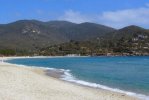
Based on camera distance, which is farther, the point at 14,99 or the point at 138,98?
the point at 138,98

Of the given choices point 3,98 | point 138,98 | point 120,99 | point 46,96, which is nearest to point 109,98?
point 120,99

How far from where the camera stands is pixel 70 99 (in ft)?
65.4

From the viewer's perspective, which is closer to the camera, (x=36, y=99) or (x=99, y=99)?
(x=36, y=99)

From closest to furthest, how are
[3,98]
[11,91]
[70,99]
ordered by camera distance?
[3,98], [70,99], [11,91]

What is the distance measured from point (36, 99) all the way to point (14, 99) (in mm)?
1253

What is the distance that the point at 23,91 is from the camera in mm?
21844

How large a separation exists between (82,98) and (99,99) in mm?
1010

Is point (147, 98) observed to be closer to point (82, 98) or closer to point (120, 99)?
point (120, 99)

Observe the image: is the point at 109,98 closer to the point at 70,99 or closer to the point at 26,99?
the point at 70,99

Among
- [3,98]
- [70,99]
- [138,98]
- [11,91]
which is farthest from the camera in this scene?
[138,98]

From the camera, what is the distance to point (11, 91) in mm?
21234

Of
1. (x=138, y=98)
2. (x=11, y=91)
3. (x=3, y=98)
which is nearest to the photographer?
(x=3, y=98)

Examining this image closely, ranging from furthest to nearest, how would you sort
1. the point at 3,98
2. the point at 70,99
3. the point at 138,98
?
1. the point at 138,98
2. the point at 70,99
3. the point at 3,98

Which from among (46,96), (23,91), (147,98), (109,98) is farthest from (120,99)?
(23,91)
